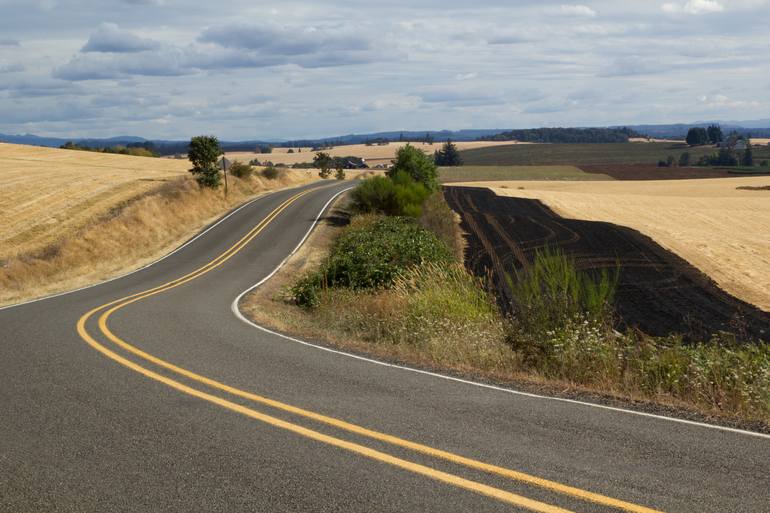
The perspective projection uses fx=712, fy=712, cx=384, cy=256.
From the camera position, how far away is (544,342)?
10.8 meters

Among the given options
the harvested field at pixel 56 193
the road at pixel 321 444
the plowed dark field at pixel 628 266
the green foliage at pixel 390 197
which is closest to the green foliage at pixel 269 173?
the harvested field at pixel 56 193

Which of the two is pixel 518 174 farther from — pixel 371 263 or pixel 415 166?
pixel 371 263

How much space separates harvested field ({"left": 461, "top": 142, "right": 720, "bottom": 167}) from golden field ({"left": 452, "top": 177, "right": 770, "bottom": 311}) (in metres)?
61.9

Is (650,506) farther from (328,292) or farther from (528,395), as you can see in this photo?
(328,292)

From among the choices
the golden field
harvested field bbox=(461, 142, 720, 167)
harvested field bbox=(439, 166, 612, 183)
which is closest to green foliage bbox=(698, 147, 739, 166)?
harvested field bbox=(461, 142, 720, 167)

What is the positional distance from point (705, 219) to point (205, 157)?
35.6m

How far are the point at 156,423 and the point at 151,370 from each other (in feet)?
8.83

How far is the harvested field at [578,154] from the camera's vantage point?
150 m

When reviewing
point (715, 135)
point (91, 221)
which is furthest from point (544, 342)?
point (715, 135)

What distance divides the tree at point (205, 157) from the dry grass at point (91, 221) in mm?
831

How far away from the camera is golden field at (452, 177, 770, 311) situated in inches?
1102

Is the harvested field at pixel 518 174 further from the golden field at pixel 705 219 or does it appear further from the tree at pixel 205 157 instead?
the tree at pixel 205 157

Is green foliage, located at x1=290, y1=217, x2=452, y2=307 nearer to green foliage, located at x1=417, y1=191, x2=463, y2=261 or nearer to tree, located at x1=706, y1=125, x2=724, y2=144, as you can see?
green foliage, located at x1=417, y1=191, x2=463, y2=261

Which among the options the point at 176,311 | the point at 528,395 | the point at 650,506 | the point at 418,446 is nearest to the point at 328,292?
the point at 176,311
